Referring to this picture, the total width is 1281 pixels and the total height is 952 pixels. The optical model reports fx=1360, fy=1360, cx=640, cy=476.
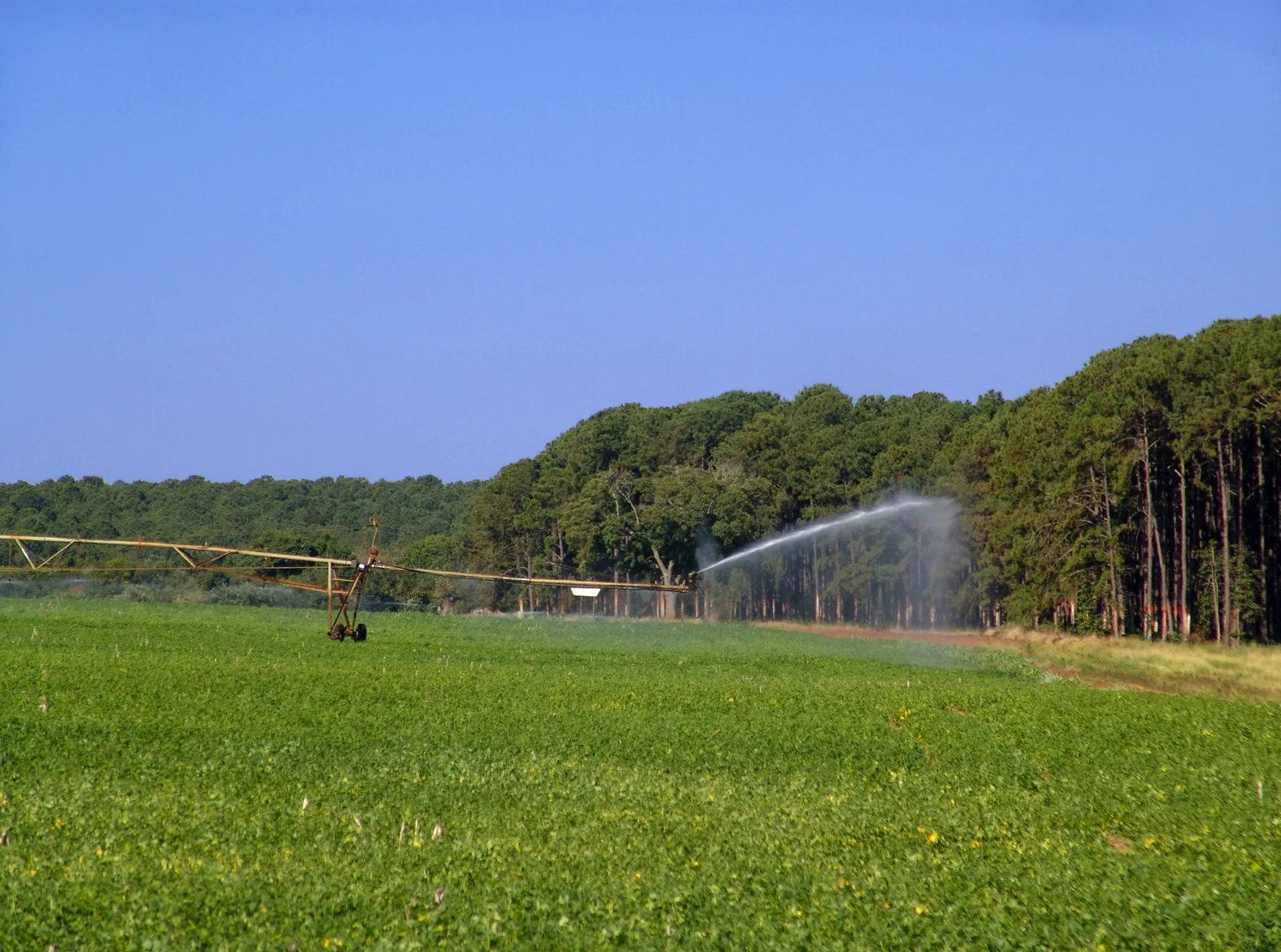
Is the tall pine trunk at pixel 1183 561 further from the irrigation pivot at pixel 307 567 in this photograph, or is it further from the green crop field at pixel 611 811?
the irrigation pivot at pixel 307 567

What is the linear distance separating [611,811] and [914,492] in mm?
70776

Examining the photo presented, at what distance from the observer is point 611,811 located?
19625mm

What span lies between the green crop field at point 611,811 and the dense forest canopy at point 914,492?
2670cm

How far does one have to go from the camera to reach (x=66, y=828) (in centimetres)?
1730

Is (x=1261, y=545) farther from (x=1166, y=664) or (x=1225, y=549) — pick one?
(x=1166, y=664)

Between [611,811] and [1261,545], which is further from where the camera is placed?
[1261,545]

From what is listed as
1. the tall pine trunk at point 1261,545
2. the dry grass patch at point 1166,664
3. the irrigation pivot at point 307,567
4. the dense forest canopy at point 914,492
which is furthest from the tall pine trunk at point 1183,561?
the irrigation pivot at point 307,567

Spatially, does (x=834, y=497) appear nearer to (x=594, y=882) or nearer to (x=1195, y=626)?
(x=1195, y=626)

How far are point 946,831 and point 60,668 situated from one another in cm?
2245

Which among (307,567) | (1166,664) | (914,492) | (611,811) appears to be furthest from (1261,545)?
(611,811)

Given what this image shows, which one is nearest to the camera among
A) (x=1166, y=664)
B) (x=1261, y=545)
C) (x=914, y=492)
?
(x=1166, y=664)

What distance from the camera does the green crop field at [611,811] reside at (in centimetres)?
1416

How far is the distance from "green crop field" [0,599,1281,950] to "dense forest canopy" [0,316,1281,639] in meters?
26.7

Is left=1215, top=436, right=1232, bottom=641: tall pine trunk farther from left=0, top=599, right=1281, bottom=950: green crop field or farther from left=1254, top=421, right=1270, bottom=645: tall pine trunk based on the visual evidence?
left=0, top=599, right=1281, bottom=950: green crop field
